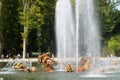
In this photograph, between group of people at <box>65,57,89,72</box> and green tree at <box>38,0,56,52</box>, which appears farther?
green tree at <box>38,0,56,52</box>

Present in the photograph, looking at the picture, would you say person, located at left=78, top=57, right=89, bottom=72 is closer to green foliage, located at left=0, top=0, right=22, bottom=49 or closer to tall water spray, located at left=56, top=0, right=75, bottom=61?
tall water spray, located at left=56, top=0, right=75, bottom=61

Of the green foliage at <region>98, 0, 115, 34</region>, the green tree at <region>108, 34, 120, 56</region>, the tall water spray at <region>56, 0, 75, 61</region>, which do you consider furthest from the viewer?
the green tree at <region>108, 34, 120, 56</region>

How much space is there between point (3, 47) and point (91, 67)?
31.9 m

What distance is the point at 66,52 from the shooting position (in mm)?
44094

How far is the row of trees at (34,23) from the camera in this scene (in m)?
54.2

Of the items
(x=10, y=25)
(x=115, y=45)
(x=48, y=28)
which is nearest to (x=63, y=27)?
(x=10, y=25)

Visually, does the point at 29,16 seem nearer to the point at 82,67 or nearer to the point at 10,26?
the point at 10,26

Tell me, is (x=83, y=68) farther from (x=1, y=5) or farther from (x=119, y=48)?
(x=119, y=48)

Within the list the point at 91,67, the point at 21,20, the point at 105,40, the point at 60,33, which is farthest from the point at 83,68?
the point at 105,40

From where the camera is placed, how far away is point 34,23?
176ft

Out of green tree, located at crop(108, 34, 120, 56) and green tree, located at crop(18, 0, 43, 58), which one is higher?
green tree, located at crop(18, 0, 43, 58)

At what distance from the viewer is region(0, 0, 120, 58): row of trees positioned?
178ft

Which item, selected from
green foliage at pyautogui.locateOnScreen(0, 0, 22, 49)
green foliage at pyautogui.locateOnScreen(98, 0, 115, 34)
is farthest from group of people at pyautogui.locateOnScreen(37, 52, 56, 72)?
green foliage at pyautogui.locateOnScreen(98, 0, 115, 34)

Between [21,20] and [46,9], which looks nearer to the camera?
[21,20]
